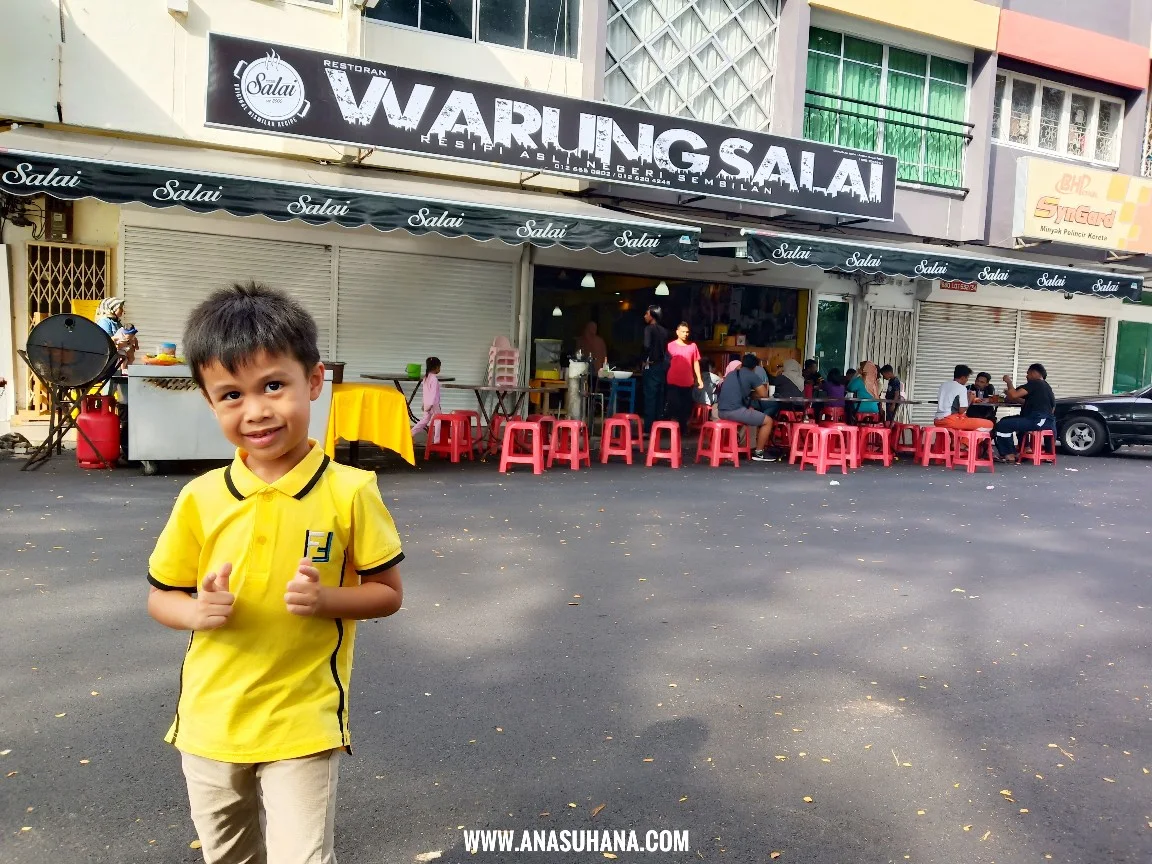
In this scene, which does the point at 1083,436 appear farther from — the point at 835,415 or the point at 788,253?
the point at 788,253

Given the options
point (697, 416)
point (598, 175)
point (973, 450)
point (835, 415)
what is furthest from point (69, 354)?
point (973, 450)

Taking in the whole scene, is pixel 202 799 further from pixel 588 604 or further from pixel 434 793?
pixel 588 604

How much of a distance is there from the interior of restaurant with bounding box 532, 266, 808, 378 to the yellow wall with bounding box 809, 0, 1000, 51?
448 centimetres

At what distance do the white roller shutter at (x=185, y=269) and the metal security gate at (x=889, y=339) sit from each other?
9.42 meters

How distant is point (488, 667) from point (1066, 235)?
1545 centimetres

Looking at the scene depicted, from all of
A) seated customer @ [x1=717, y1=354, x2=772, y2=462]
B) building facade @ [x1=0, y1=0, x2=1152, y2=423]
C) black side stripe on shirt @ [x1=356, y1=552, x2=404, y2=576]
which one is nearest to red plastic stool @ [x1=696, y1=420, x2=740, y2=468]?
seated customer @ [x1=717, y1=354, x2=772, y2=462]

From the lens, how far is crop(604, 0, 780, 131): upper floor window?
12.7 metres

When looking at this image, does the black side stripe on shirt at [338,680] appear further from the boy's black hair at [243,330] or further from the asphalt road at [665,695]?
the asphalt road at [665,695]

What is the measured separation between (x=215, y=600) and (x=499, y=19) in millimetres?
11915

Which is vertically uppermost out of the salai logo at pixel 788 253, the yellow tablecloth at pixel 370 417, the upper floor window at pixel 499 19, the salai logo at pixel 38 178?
the upper floor window at pixel 499 19

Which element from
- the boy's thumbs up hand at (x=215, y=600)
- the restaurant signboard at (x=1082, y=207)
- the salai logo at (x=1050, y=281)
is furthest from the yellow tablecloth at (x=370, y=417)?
the restaurant signboard at (x=1082, y=207)

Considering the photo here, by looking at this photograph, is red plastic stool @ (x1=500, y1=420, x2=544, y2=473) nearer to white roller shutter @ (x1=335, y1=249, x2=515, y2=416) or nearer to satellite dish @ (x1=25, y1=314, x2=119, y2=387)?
white roller shutter @ (x1=335, y1=249, x2=515, y2=416)

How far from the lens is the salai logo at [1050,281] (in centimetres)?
1246

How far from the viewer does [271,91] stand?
950 centimetres
